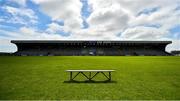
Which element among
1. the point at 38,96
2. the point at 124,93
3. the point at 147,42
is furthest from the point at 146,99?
the point at 147,42

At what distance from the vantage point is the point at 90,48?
79.9 m

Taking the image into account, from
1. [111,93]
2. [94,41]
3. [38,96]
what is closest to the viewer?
[38,96]

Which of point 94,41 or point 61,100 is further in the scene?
point 94,41

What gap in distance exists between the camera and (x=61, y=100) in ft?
19.1

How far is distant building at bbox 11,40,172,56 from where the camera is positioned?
74812mm

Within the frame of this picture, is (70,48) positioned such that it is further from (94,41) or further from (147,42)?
(147,42)

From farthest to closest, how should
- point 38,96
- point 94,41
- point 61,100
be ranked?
point 94,41 → point 38,96 → point 61,100

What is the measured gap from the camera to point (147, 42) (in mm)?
76125

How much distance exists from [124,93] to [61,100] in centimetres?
272

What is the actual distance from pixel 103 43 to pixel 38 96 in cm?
7111

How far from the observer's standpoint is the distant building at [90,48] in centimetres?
Result: 7481

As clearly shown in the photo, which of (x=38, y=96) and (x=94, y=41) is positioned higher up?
(x=94, y=41)

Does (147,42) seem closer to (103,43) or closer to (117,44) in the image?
(117,44)

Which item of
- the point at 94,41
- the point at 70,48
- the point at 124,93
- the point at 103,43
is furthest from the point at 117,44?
the point at 124,93
